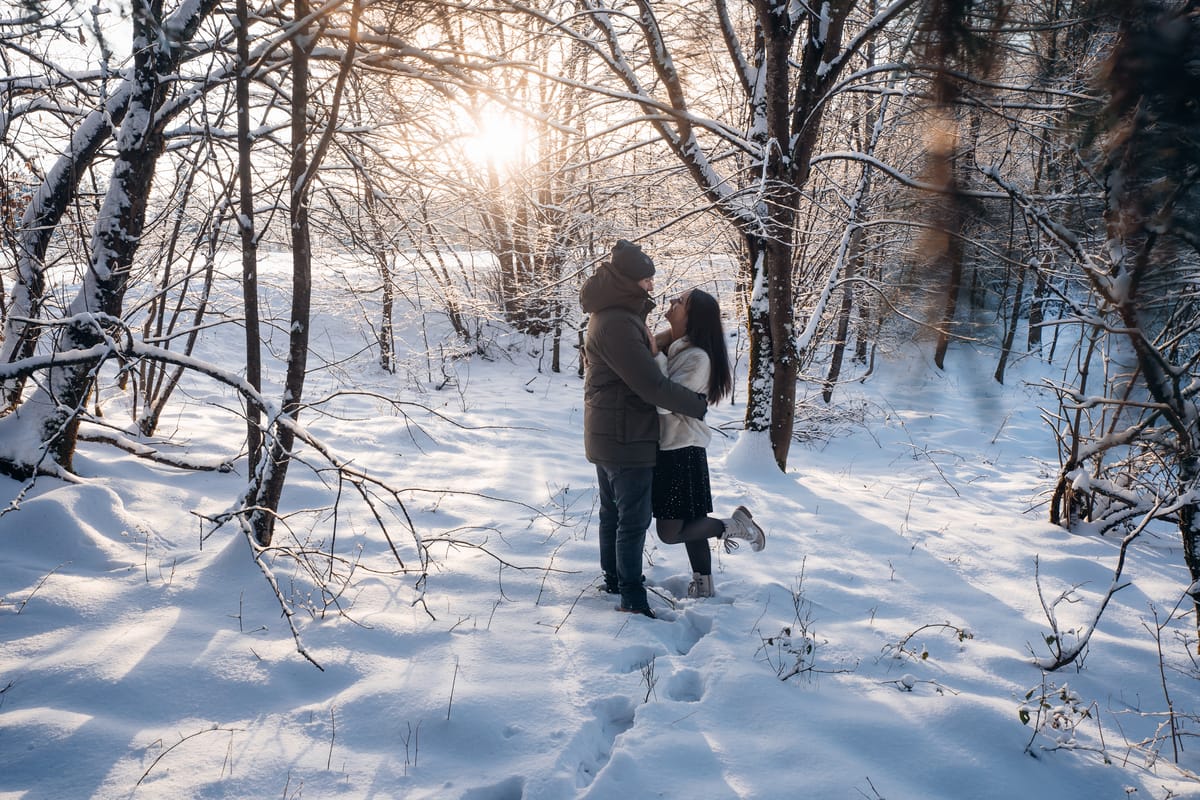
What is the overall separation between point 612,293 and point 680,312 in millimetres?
498

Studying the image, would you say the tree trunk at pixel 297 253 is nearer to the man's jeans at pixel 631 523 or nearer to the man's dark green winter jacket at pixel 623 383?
the man's dark green winter jacket at pixel 623 383

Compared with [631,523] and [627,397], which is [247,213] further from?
[631,523]

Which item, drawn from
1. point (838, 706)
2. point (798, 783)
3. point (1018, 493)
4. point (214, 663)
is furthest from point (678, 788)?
point (1018, 493)

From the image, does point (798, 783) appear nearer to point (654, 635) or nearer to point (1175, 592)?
point (654, 635)

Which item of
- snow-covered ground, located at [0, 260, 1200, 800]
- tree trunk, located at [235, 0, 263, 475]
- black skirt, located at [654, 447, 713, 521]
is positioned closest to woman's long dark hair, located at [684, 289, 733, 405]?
black skirt, located at [654, 447, 713, 521]

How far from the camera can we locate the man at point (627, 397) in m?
3.31

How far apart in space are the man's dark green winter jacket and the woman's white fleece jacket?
0.13 metres

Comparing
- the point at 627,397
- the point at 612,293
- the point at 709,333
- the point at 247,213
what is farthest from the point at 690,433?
the point at 247,213

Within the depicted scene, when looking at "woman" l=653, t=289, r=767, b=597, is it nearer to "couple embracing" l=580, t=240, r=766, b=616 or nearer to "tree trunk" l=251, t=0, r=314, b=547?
"couple embracing" l=580, t=240, r=766, b=616

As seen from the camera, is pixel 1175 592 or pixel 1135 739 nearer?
pixel 1135 739

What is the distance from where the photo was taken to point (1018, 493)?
23.7 feet

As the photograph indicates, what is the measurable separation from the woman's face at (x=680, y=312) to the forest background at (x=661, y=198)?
87cm

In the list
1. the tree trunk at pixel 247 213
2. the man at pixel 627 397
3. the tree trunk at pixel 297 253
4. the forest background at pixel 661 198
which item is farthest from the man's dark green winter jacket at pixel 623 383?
the tree trunk at pixel 247 213

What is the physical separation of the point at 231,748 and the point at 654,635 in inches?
71.3
